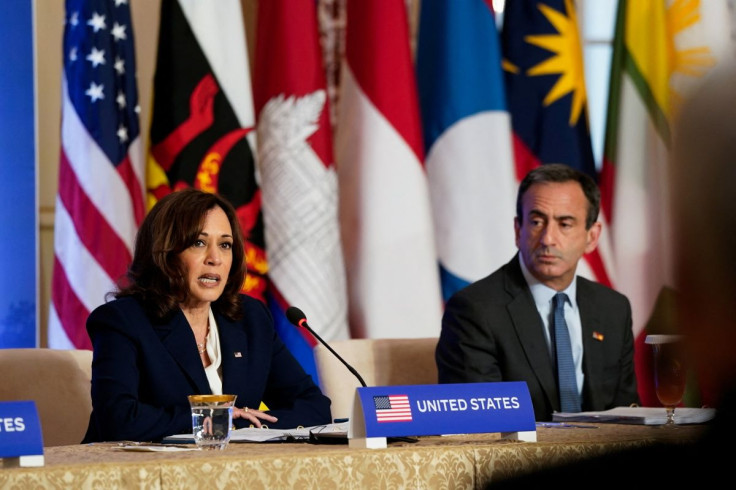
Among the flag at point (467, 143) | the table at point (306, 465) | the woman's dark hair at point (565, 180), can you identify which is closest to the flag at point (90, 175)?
the flag at point (467, 143)

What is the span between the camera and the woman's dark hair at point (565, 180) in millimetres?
3492

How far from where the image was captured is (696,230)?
0.42 metres

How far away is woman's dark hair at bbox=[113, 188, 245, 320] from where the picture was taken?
2.85 m

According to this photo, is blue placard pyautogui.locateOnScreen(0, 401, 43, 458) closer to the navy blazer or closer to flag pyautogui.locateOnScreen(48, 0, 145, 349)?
the navy blazer

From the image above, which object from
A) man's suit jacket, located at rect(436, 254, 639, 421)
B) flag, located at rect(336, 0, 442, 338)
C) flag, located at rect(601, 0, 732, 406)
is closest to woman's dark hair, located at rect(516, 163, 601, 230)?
man's suit jacket, located at rect(436, 254, 639, 421)

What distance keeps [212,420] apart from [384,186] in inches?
103

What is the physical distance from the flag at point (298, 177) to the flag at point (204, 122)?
78 millimetres

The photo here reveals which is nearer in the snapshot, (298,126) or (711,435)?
(711,435)

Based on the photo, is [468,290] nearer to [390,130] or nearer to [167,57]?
[390,130]

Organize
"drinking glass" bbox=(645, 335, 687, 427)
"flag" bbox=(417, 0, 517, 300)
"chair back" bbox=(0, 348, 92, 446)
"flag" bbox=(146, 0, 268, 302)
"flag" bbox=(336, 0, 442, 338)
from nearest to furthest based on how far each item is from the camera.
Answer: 1. "drinking glass" bbox=(645, 335, 687, 427)
2. "chair back" bbox=(0, 348, 92, 446)
3. "flag" bbox=(146, 0, 268, 302)
4. "flag" bbox=(336, 0, 442, 338)
5. "flag" bbox=(417, 0, 517, 300)

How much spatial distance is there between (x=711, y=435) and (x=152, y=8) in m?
4.47

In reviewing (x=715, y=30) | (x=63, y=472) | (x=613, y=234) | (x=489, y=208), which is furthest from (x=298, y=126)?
(x=63, y=472)

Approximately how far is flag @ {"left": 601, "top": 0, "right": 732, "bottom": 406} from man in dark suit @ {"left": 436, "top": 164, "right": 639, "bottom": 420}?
→ 1.31 meters

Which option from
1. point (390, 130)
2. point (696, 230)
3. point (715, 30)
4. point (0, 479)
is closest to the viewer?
point (696, 230)
